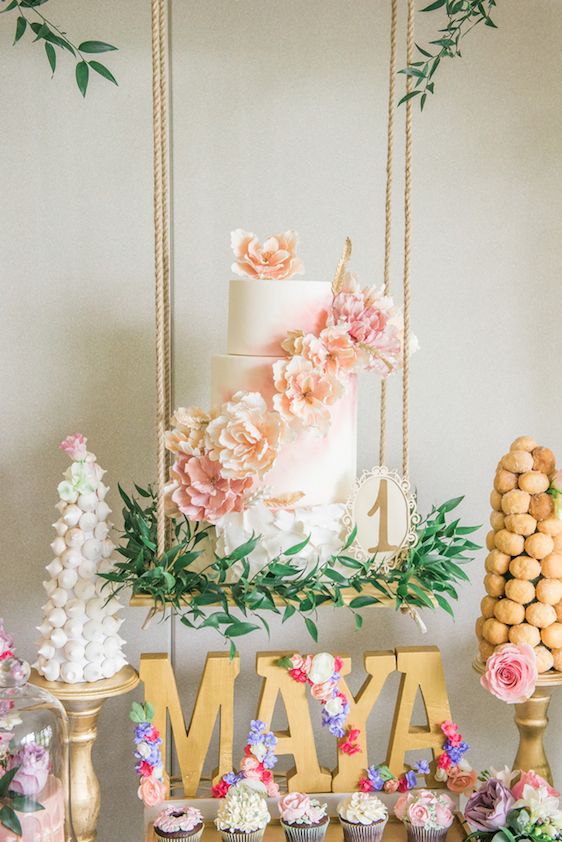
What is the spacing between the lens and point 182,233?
1.68 meters

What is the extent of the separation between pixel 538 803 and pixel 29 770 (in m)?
0.75

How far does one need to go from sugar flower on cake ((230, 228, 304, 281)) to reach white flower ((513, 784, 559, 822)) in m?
0.87

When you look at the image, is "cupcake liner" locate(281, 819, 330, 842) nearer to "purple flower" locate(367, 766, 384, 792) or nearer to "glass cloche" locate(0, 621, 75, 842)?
"purple flower" locate(367, 766, 384, 792)

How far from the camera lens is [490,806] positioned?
135 cm

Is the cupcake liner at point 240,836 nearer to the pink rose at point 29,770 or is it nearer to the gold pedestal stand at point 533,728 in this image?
the pink rose at point 29,770

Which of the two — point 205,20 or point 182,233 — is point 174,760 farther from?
point 205,20

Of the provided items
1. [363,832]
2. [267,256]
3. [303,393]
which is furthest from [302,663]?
[267,256]

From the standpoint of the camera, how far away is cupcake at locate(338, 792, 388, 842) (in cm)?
136

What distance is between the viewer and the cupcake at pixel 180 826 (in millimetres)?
1325

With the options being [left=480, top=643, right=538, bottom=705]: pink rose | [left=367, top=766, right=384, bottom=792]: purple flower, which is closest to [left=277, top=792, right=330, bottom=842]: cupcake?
[left=367, top=766, right=384, bottom=792]: purple flower

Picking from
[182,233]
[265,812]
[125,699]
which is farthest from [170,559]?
[182,233]

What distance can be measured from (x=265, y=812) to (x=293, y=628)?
436 mm

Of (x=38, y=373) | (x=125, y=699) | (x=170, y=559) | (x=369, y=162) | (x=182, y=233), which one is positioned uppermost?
(x=369, y=162)

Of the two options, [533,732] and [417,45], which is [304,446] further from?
[417,45]
